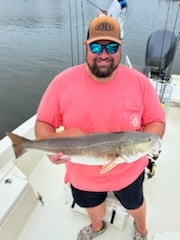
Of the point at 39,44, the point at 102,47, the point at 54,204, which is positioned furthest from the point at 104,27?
the point at 39,44

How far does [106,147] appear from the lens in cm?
122

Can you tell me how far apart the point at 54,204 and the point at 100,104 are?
1.15 m

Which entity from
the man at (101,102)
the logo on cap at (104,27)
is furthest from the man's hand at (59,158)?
the logo on cap at (104,27)

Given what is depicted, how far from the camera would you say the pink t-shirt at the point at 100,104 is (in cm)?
132

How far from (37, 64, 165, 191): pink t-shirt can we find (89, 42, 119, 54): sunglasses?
109 mm

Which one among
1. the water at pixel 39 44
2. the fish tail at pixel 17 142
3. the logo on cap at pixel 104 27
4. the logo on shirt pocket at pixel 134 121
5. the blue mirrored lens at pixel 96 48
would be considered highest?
the logo on cap at pixel 104 27

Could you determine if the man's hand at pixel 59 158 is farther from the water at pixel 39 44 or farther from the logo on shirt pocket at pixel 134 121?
the water at pixel 39 44

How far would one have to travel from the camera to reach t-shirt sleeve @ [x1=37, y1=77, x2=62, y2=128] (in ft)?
4.48

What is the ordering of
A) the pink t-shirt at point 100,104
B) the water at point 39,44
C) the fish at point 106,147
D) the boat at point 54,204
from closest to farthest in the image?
the fish at point 106,147 < the pink t-shirt at point 100,104 < the boat at point 54,204 < the water at point 39,44

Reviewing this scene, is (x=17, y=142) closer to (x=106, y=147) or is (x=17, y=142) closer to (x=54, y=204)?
(x=106, y=147)

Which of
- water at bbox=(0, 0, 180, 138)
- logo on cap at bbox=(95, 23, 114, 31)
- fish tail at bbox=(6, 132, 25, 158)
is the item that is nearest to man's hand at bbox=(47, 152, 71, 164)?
fish tail at bbox=(6, 132, 25, 158)

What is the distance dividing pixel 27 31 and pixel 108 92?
977 cm

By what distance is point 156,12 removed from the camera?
12.6 metres

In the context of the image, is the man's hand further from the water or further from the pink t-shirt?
the water
